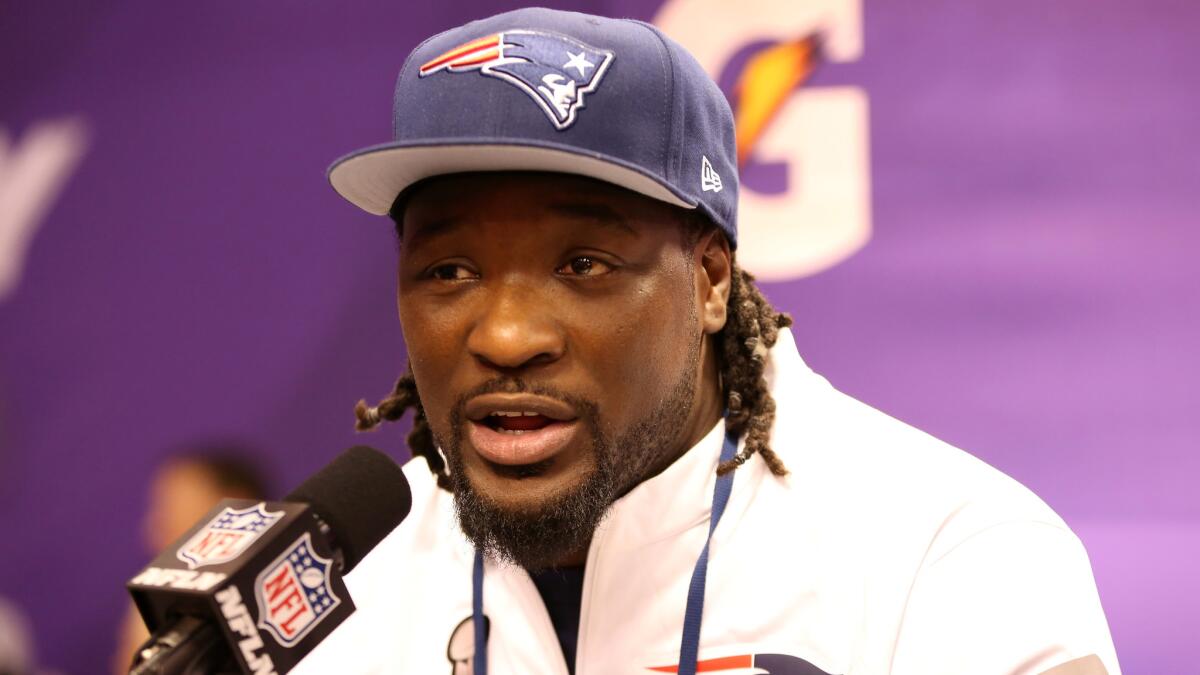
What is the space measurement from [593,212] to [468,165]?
0.12 m

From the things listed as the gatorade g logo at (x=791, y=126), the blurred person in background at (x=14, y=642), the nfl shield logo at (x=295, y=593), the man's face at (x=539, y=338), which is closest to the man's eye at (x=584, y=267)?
the man's face at (x=539, y=338)

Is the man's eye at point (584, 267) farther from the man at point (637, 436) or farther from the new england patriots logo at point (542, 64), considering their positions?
the new england patriots logo at point (542, 64)

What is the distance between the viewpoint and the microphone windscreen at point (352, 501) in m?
0.81

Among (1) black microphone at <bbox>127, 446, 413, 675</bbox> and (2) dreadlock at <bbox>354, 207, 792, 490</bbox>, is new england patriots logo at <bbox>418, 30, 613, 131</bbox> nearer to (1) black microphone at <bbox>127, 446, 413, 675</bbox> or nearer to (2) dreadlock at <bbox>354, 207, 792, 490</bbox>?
(2) dreadlock at <bbox>354, 207, 792, 490</bbox>

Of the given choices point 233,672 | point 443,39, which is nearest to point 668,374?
point 443,39

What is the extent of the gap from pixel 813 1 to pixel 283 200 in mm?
1109

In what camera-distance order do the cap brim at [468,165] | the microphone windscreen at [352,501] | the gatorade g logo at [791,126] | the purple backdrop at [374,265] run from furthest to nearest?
the gatorade g logo at [791,126]
the purple backdrop at [374,265]
the cap brim at [468,165]
the microphone windscreen at [352,501]

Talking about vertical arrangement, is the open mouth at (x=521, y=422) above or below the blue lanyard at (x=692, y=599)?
above

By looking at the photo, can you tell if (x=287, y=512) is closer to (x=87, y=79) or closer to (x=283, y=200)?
(x=283, y=200)

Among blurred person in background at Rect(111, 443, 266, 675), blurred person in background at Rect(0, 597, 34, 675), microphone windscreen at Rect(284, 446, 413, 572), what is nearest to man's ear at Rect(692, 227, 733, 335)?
microphone windscreen at Rect(284, 446, 413, 572)

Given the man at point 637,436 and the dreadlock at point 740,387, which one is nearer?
the man at point 637,436

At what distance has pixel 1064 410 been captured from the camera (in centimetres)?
191

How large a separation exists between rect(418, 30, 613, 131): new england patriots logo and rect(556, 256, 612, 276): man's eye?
12 centimetres

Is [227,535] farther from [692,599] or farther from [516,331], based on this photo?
[692,599]
